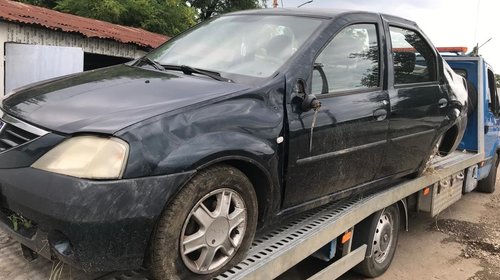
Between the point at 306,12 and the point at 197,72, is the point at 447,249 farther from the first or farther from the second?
the point at 197,72

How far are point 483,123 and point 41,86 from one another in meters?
5.84

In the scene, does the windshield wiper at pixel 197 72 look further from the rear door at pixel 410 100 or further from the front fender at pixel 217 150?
the rear door at pixel 410 100

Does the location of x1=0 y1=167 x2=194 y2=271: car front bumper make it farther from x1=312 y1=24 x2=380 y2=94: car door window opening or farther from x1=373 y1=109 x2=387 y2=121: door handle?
x1=373 y1=109 x2=387 y2=121: door handle

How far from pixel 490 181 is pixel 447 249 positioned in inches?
132

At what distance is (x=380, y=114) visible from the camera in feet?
11.3

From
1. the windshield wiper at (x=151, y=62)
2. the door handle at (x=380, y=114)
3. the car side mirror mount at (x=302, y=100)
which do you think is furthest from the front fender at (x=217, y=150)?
the door handle at (x=380, y=114)

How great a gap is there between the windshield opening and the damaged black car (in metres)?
0.01

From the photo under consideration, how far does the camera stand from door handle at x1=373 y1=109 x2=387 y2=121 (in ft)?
11.2

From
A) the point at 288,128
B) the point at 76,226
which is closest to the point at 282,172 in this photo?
the point at 288,128

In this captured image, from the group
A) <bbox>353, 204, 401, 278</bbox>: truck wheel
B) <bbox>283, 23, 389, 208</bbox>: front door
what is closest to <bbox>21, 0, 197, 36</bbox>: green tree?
<bbox>353, 204, 401, 278</bbox>: truck wheel

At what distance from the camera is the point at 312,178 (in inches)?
115

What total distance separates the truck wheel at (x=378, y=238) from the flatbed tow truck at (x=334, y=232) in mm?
46

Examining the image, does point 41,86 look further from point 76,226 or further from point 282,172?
point 282,172

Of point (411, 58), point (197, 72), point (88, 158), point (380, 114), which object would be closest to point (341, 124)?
point (380, 114)
